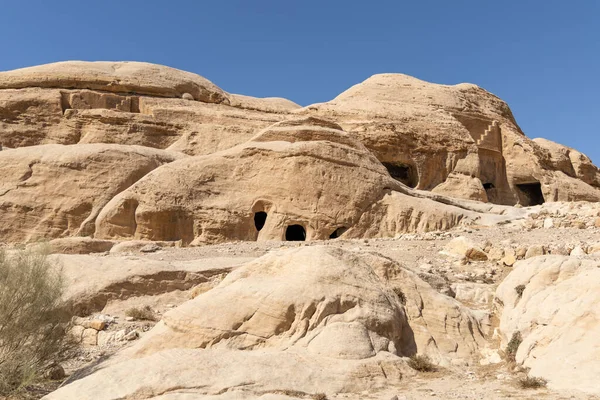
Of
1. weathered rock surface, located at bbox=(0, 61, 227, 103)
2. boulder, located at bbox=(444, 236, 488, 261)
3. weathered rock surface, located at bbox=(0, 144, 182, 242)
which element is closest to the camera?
boulder, located at bbox=(444, 236, 488, 261)

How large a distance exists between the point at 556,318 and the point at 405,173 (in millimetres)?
25431

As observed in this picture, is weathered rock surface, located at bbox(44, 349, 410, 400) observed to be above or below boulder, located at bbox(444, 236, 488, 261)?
below

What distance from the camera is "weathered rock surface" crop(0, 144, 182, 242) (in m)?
21.8

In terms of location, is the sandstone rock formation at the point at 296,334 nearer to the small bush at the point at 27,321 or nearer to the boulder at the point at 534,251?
the small bush at the point at 27,321

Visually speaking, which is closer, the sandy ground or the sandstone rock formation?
the sandstone rock formation

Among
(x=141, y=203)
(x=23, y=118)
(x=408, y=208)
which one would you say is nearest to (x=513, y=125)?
(x=408, y=208)

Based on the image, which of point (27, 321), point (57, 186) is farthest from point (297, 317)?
point (57, 186)

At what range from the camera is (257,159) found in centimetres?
2061

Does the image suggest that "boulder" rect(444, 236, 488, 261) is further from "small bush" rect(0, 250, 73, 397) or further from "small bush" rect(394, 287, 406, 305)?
"small bush" rect(0, 250, 73, 397)

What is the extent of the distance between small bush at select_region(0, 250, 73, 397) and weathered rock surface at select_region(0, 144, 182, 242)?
13382 mm

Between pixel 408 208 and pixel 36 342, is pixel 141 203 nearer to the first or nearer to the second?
pixel 408 208

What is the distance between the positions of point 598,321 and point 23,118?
33.0 m

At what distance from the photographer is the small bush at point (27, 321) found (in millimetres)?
7328

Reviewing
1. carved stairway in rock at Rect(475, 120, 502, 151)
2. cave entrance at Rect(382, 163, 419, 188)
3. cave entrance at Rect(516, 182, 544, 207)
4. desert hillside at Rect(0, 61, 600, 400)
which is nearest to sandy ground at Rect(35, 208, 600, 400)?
desert hillside at Rect(0, 61, 600, 400)
